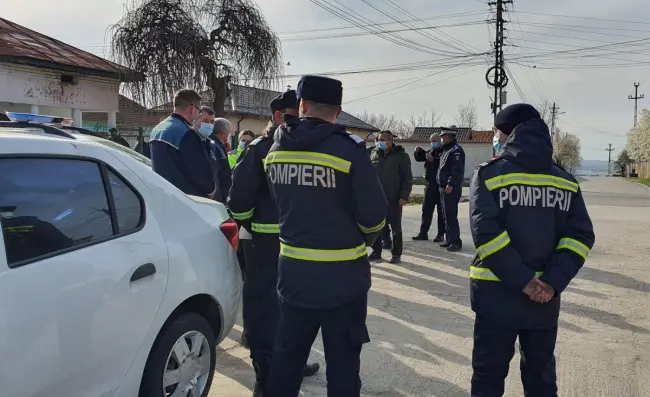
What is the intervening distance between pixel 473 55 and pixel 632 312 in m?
27.8

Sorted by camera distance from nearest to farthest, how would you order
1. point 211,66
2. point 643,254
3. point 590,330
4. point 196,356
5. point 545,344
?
point 545,344, point 196,356, point 590,330, point 643,254, point 211,66

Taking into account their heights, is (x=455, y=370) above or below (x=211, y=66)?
below

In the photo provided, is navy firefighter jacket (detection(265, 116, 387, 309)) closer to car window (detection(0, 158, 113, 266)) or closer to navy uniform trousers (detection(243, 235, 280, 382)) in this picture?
navy uniform trousers (detection(243, 235, 280, 382))

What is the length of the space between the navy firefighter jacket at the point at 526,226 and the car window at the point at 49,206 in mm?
1942

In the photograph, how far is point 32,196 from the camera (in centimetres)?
247

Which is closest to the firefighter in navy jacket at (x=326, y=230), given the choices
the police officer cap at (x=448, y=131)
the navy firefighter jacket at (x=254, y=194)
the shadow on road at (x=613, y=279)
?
the navy firefighter jacket at (x=254, y=194)

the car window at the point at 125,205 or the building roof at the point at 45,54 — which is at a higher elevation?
the building roof at the point at 45,54

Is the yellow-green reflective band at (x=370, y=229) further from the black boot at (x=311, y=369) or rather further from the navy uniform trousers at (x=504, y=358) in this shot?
the black boot at (x=311, y=369)

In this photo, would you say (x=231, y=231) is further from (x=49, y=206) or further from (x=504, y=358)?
(x=504, y=358)

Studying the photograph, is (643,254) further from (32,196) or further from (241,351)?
(32,196)

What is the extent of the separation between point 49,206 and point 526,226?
7.68 ft

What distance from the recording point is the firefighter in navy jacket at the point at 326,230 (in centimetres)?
282

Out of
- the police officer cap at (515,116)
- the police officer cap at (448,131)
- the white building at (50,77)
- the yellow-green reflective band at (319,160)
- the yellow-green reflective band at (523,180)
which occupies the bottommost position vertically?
the yellow-green reflective band at (523,180)

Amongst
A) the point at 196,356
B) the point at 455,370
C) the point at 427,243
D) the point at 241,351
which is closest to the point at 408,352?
the point at 455,370
